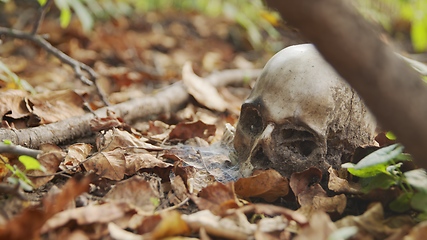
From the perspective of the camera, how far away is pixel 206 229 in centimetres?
161

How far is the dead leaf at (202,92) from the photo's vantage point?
12.7ft

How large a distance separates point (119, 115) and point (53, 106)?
0.40 m

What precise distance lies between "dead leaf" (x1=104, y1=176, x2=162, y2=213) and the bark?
87cm

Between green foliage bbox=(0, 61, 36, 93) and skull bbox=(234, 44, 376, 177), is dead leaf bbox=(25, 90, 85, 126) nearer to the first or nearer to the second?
green foliage bbox=(0, 61, 36, 93)

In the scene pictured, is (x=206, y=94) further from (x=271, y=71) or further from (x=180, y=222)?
(x=180, y=222)

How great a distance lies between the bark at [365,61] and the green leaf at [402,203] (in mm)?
491

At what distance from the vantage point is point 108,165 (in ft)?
6.97

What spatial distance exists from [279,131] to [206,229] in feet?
2.35

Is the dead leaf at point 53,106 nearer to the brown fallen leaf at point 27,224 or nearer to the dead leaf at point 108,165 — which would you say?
the dead leaf at point 108,165

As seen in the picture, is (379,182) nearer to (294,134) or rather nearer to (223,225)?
(294,134)

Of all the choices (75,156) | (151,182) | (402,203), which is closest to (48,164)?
(75,156)

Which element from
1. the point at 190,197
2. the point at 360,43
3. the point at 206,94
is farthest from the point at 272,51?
the point at 360,43

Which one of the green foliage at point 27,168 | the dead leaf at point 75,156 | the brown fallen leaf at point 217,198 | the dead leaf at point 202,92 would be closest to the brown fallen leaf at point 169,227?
the brown fallen leaf at point 217,198

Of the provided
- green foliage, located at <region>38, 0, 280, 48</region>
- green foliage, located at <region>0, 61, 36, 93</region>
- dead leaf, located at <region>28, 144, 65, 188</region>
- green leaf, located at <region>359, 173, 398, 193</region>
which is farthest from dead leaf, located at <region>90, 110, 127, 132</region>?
green foliage, located at <region>38, 0, 280, 48</region>
